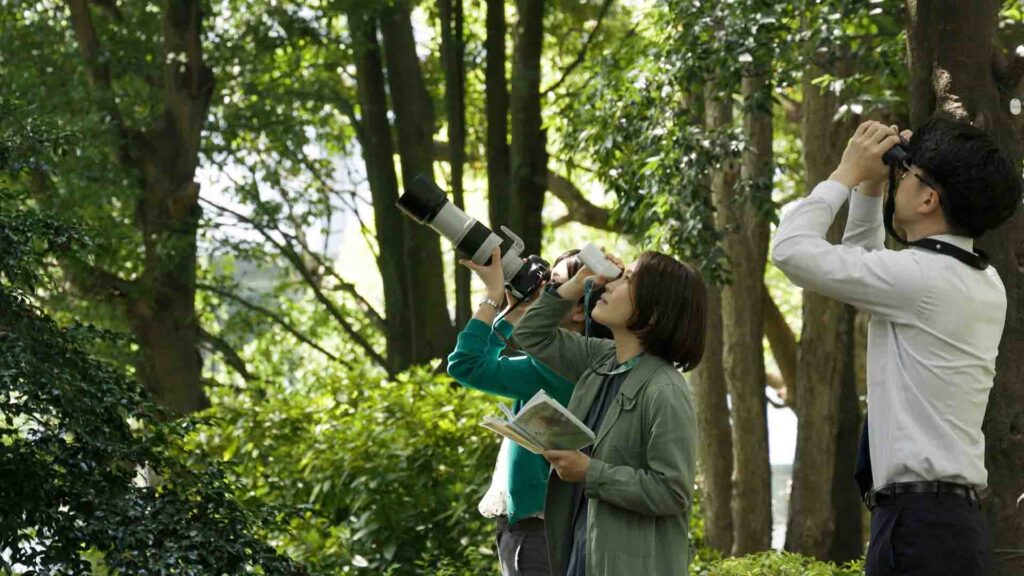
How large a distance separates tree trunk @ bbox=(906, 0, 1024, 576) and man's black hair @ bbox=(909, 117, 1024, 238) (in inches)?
63.3

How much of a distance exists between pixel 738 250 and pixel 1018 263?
7465 mm

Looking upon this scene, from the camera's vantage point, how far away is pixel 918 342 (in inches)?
147

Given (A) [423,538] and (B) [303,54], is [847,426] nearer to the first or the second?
(A) [423,538]

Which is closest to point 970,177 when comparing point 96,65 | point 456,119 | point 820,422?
point 820,422

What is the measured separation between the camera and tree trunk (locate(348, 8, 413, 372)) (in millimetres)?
15586

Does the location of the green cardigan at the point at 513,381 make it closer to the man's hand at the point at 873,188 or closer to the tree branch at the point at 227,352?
the man's hand at the point at 873,188

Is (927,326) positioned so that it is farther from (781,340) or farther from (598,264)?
(781,340)

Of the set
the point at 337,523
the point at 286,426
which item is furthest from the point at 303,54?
the point at 337,523

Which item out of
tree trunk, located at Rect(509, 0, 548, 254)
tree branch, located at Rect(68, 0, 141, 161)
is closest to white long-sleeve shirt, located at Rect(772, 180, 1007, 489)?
tree trunk, located at Rect(509, 0, 548, 254)

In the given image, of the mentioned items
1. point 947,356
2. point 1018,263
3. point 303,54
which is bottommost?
point 947,356

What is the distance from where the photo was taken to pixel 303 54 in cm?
1647

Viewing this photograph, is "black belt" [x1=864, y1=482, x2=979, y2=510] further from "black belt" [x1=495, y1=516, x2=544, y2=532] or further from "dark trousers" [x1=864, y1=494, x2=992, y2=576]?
"black belt" [x1=495, y1=516, x2=544, y2=532]

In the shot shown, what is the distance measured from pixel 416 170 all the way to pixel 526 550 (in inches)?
410

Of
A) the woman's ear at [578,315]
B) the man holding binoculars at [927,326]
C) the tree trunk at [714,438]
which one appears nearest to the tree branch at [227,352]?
the tree trunk at [714,438]
